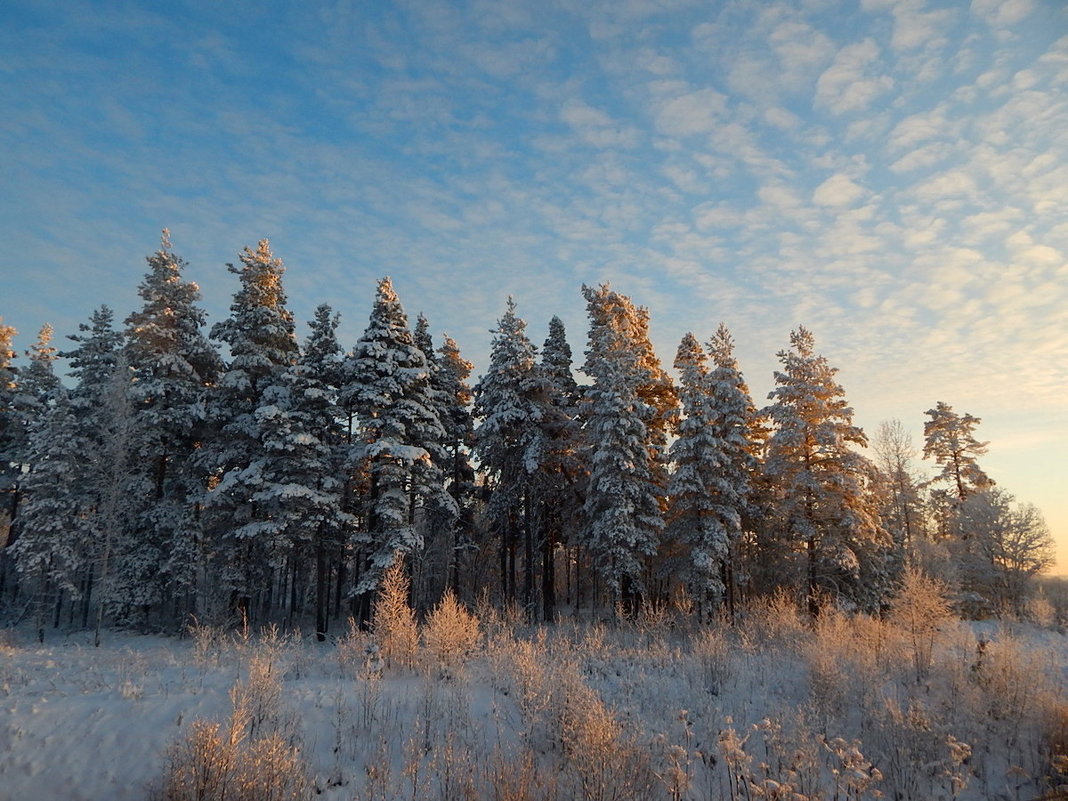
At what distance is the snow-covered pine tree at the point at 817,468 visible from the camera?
2539 cm

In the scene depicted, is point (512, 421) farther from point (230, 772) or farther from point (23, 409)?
point (23, 409)

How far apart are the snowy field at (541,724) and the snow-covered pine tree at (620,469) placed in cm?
1126

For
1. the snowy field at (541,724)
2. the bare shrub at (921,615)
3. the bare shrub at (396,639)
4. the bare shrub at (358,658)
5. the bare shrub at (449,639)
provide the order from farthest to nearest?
the bare shrub at (921,615) → the bare shrub at (396,639) → the bare shrub at (449,639) → the bare shrub at (358,658) → the snowy field at (541,724)

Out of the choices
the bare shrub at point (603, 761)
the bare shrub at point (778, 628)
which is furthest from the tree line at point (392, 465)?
the bare shrub at point (603, 761)

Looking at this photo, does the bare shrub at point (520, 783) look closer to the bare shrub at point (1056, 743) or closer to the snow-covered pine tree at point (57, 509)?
the bare shrub at point (1056, 743)

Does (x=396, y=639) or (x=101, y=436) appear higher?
(x=101, y=436)

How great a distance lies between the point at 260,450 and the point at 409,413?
7021mm

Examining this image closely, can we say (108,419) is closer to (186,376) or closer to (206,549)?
(186,376)

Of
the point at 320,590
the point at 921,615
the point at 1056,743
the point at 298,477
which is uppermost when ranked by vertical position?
the point at 298,477

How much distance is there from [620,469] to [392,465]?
1019 cm

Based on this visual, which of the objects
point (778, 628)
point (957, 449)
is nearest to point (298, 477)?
point (778, 628)

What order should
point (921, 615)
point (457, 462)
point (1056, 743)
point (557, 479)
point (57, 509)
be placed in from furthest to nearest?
point (457, 462)
point (557, 479)
point (57, 509)
point (921, 615)
point (1056, 743)

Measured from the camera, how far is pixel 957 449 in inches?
1597

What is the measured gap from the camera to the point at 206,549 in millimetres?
27016
